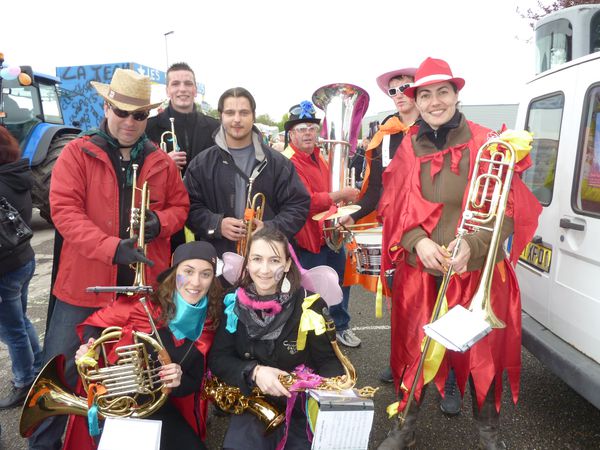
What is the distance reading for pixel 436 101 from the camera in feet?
7.16

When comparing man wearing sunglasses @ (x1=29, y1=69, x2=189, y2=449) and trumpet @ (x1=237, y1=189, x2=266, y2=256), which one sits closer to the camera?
man wearing sunglasses @ (x1=29, y1=69, x2=189, y2=449)

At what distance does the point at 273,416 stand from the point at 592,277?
1.72m

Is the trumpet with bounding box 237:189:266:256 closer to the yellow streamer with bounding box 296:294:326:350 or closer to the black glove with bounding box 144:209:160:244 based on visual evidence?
the black glove with bounding box 144:209:160:244

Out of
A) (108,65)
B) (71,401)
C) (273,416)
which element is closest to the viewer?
(71,401)

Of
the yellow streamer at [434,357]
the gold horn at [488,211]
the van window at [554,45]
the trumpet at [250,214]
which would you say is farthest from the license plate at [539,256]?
the trumpet at [250,214]

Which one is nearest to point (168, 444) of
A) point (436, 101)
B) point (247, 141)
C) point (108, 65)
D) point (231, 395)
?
point (231, 395)

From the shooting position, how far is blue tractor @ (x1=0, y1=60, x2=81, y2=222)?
23.3ft

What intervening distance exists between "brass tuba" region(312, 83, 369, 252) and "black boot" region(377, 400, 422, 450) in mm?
1714

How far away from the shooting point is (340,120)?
11.1 ft

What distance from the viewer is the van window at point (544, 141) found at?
256 centimetres

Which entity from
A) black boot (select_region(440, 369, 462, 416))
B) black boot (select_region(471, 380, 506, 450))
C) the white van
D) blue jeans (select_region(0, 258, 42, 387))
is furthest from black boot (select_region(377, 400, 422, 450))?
blue jeans (select_region(0, 258, 42, 387))

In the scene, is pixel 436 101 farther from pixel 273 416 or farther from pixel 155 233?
pixel 273 416

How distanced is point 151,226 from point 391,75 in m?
1.94

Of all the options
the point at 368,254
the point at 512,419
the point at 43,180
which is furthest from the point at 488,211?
the point at 43,180
